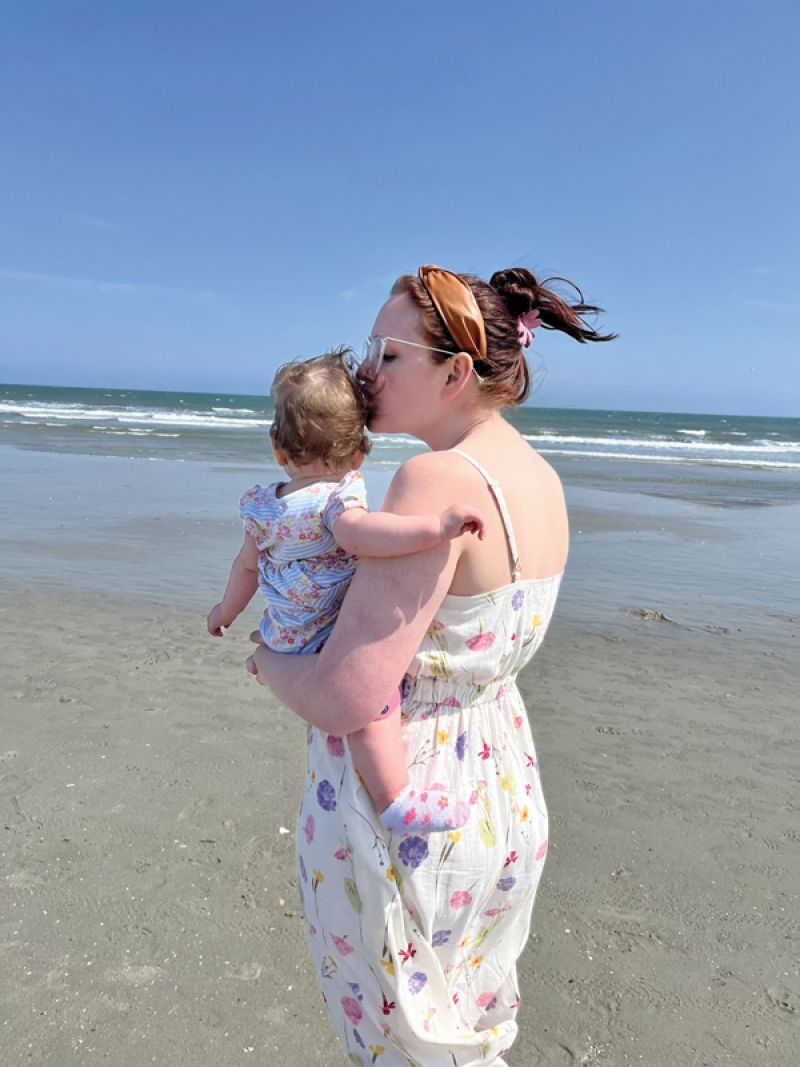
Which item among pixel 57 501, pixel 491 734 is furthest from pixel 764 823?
pixel 57 501

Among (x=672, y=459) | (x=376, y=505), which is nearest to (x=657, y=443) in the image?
(x=672, y=459)

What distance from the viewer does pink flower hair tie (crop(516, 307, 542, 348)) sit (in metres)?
1.65

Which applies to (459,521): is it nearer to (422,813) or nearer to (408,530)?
(408,530)

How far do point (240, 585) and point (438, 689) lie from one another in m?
0.66

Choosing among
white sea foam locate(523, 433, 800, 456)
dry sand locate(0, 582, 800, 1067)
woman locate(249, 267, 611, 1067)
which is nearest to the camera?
woman locate(249, 267, 611, 1067)

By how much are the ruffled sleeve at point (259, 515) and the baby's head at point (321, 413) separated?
10 centimetres

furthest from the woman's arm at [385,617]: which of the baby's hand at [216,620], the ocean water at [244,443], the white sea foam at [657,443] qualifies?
the white sea foam at [657,443]

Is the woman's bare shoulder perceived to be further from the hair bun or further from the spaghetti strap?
the hair bun

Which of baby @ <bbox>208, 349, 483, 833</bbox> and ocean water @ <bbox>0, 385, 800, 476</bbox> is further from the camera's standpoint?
ocean water @ <bbox>0, 385, 800, 476</bbox>

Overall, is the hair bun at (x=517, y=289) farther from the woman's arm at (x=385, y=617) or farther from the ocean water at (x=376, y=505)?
the ocean water at (x=376, y=505)

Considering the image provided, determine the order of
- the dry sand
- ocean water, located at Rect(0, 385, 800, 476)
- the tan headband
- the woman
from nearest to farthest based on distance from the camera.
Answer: the woman
the tan headband
the dry sand
ocean water, located at Rect(0, 385, 800, 476)

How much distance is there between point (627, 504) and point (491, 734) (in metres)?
13.1

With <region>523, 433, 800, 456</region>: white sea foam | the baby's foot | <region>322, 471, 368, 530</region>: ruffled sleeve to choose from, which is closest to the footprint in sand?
the baby's foot

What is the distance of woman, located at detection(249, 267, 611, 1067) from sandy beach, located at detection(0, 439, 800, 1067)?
1.09m
